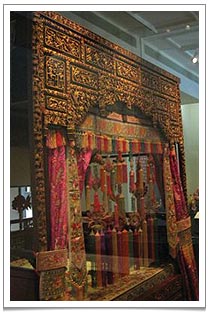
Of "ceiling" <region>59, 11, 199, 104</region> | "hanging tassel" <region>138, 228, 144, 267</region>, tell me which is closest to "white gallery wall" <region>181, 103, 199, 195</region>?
"ceiling" <region>59, 11, 199, 104</region>

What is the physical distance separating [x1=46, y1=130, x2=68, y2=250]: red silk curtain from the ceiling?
0.45 m

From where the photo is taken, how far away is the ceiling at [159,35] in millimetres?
1410

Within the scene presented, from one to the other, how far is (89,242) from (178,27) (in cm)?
89

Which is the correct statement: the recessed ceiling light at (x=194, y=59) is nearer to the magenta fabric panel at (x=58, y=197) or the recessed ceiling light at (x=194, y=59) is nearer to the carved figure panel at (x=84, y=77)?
the carved figure panel at (x=84, y=77)

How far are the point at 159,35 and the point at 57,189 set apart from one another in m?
0.73

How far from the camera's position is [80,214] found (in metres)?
1.46

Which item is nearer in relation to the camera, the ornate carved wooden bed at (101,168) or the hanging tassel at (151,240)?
the ornate carved wooden bed at (101,168)

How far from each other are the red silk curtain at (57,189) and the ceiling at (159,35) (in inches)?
17.6

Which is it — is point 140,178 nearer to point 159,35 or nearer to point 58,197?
point 58,197

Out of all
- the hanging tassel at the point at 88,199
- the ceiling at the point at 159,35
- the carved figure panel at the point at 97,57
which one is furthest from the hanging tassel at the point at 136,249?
the carved figure panel at the point at 97,57
